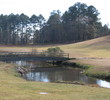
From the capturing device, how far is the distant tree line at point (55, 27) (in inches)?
5241

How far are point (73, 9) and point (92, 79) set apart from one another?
108 metres

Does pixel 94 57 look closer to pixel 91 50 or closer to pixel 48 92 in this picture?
pixel 91 50

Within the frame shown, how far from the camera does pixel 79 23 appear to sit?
13050 cm

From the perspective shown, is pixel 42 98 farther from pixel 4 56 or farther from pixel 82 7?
pixel 82 7

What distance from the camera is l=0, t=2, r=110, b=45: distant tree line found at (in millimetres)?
133125

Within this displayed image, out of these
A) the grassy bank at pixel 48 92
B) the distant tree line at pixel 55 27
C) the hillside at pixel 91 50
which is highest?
the distant tree line at pixel 55 27

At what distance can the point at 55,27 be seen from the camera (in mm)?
134500

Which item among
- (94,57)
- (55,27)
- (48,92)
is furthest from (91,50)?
(48,92)

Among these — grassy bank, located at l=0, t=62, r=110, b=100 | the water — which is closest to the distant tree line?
the water

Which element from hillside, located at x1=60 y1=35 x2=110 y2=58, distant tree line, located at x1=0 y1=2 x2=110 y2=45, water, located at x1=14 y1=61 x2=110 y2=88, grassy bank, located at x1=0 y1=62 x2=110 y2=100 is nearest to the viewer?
grassy bank, located at x1=0 y1=62 x2=110 y2=100

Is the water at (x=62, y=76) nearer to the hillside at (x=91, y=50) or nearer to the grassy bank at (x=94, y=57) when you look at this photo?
the grassy bank at (x=94, y=57)

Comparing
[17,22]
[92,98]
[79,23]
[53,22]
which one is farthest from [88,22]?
[92,98]

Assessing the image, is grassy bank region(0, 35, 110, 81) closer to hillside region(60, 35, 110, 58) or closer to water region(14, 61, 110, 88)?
hillside region(60, 35, 110, 58)

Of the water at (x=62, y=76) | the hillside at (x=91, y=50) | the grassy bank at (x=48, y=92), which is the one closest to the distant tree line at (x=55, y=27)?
the hillside at (x=91, y=50)
